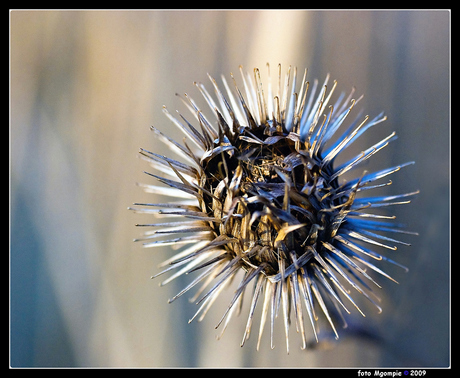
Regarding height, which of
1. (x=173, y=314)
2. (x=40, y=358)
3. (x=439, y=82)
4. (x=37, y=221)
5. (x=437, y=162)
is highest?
(x=439, y=82)

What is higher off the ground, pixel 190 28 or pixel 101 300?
pixel 190 28

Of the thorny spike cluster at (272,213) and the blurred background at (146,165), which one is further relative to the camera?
the blurred background at (146,165)

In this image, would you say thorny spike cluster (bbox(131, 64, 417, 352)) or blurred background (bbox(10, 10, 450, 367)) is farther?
blurred background (bbox(10, 10, 450, 367))

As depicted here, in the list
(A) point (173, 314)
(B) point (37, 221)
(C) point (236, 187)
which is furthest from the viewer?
(B) point (37, 221)

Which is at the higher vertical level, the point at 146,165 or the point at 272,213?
the point at 146,165

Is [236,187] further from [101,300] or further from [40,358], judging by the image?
[40,358]

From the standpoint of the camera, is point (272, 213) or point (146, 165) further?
point (146, 165)
